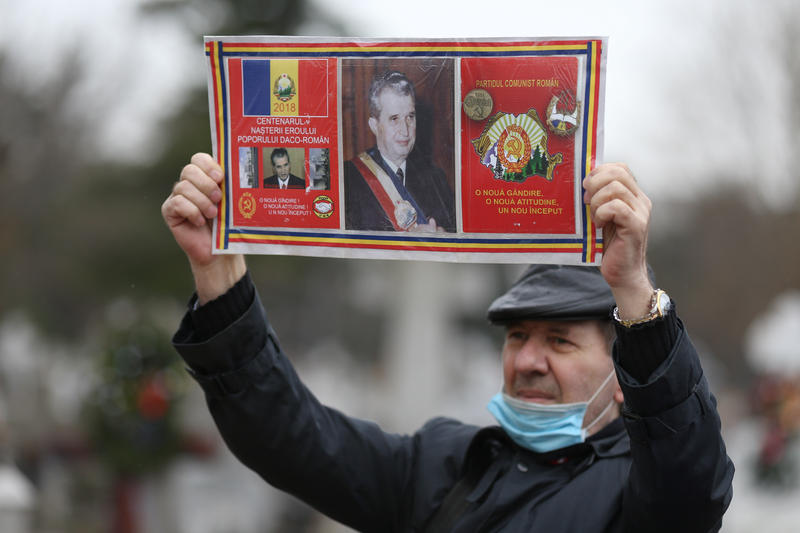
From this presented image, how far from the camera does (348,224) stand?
296cm

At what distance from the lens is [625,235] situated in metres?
2.62

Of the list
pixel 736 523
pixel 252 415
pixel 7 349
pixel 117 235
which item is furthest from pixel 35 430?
pixel 252 415

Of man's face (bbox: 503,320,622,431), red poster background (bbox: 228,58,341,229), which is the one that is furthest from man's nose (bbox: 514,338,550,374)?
red poster background (bbox: 228,58,341,229)

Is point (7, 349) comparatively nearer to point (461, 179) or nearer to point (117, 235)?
point (117, 235)

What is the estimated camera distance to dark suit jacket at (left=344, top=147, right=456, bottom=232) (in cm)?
289

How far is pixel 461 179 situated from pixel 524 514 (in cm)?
97

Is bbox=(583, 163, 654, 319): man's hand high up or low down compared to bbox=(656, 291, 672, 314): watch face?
up

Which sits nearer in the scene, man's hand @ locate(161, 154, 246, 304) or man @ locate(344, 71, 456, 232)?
man @ locate(344, 71, 456, 232)

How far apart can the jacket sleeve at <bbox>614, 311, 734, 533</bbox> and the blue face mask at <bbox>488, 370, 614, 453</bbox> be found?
1.42 feet

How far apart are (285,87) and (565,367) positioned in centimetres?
121

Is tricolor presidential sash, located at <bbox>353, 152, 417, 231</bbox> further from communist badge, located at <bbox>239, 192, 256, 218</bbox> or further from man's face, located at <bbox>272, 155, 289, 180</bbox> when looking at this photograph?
communist badge, located at <bbox>239, 192, 256, 218</bbox>

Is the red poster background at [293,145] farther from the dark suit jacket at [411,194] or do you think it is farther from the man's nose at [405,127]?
the man's nose at [405,127]

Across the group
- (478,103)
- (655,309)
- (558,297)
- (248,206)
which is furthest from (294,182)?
(655,309)

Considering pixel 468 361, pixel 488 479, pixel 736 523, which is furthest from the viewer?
pixel 468 361
